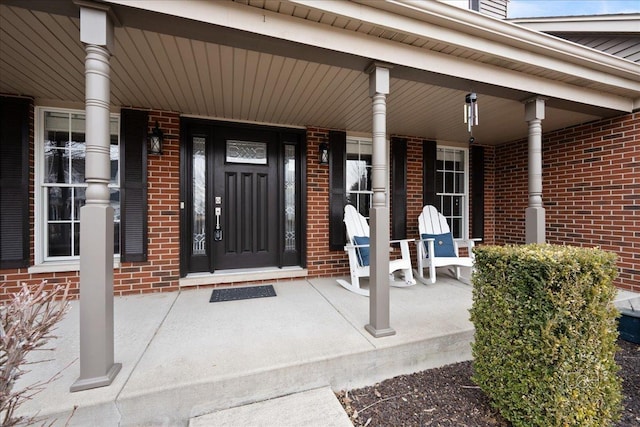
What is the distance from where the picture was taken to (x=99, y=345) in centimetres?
157

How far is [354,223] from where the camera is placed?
11.7ft

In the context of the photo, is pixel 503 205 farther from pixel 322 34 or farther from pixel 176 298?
pixel 176 298

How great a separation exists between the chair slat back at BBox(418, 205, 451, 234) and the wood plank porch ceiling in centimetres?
125

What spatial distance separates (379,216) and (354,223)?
142 cm

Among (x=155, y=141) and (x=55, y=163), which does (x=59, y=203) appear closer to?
(x=55, y=163)

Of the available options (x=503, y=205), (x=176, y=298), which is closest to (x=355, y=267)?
(x=176, y=298)

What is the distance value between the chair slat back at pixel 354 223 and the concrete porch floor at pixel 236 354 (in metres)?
0.90

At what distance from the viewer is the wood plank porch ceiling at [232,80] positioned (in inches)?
74.8

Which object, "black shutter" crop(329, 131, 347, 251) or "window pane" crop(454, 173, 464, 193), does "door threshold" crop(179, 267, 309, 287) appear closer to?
"black shutter" crop(329, 131, 347, 251)

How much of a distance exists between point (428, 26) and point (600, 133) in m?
3.10

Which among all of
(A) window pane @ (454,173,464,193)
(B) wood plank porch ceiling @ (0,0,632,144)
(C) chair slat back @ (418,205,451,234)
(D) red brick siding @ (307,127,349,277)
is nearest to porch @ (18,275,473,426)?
(D) red brick siding @ (307,127,349,277)

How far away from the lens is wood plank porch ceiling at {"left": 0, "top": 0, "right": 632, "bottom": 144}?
1899 millimetres

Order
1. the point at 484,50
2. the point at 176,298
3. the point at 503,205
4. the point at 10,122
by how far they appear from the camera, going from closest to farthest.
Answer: the point at 484,50
the point at 10,122
the point at 176,298
the point at 503,205

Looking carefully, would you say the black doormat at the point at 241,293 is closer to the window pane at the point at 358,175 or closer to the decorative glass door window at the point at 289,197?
the decorative glass door window at the point at 289,197
